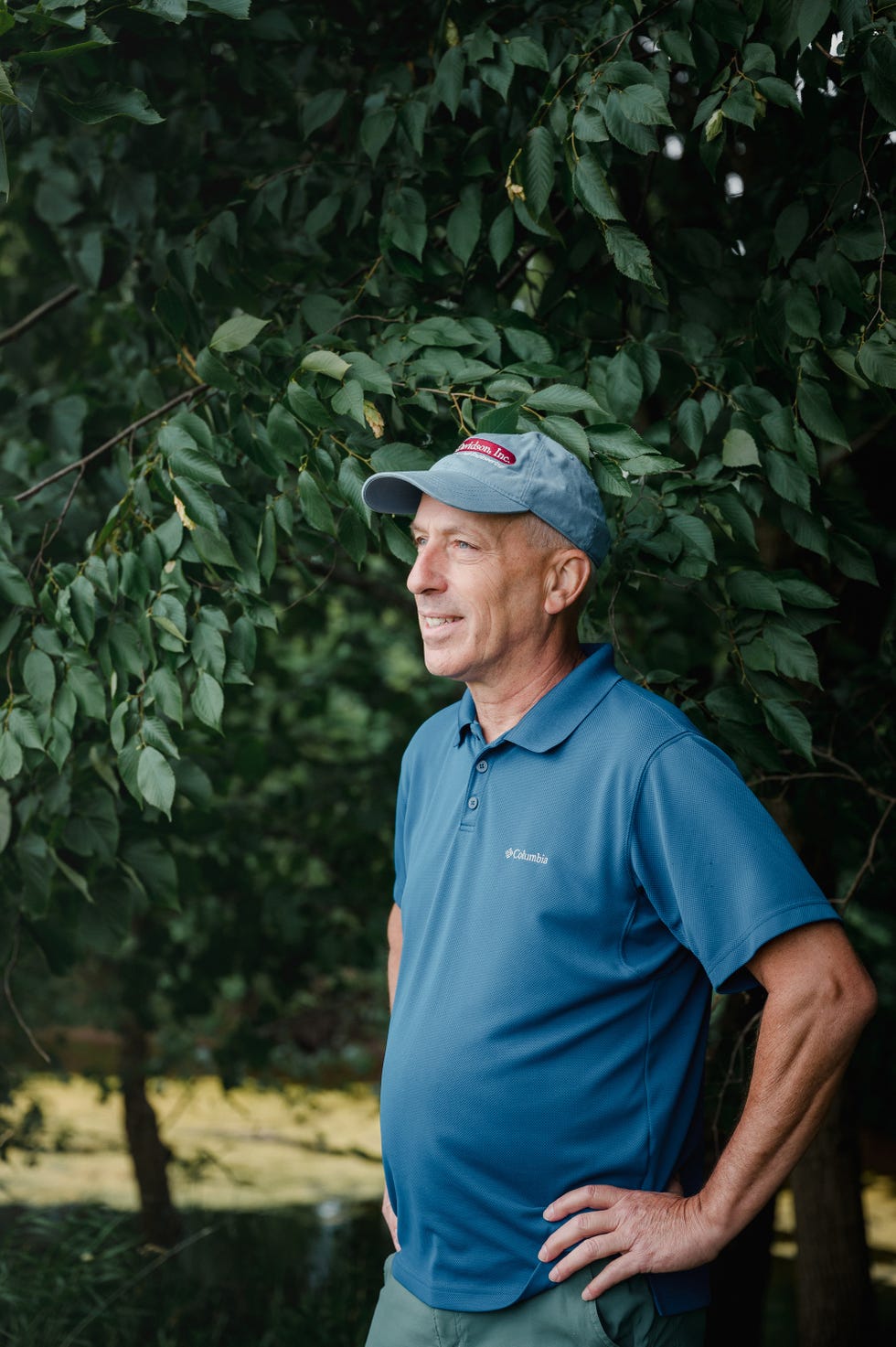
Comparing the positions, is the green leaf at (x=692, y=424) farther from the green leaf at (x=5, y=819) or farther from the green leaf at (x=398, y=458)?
the green leaf at (x=5, y=819)

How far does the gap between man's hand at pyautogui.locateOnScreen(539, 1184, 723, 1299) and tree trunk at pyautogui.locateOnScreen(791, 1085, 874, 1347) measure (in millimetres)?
1982

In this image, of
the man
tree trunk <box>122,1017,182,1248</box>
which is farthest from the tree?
tree trunk <box>122,1017,182,1248</box>

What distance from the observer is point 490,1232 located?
1.60m

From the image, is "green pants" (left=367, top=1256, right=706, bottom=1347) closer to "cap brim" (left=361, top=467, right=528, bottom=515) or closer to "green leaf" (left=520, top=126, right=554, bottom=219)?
"cap brim" (left=361, top=467, right=528, bottom=515)

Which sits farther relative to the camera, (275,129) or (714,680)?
(714,680)

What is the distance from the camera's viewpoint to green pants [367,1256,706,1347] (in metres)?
1.56

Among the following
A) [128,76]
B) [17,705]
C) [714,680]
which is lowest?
[714,680]

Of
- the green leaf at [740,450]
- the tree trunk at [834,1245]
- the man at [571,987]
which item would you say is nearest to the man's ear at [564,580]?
the man at [571,987]

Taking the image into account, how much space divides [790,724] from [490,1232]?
865mm

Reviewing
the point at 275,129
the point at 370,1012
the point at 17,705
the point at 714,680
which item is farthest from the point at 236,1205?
the point at 275,129

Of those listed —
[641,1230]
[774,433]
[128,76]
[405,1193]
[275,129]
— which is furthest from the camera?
[275,129]

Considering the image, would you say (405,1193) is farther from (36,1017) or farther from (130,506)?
(36,1017)

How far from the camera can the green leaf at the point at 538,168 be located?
194 cm

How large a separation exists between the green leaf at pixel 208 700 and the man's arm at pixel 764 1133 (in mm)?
886
